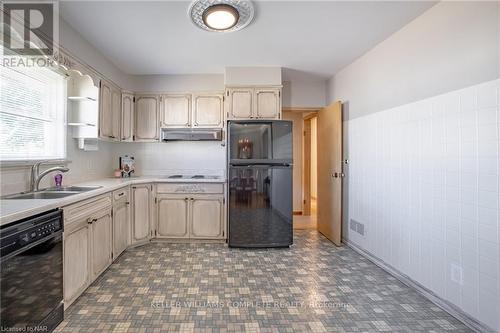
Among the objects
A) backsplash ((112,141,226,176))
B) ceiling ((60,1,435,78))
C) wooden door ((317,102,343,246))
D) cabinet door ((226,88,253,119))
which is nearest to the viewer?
ceiling ((60,1,435,78))

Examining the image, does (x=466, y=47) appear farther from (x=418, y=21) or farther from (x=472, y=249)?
(x=472, y=249)

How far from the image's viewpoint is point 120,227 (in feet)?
10.2

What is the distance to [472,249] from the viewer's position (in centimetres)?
195

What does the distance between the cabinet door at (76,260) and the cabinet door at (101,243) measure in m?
0.11

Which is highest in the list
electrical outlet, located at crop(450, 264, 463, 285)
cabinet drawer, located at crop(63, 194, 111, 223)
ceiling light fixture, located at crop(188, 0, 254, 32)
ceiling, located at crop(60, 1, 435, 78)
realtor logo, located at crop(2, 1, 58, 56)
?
ceiling, located at crop(60, 1, 435, 78)

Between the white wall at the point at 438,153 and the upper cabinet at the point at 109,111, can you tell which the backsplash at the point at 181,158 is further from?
the white wall at the point at 438,153

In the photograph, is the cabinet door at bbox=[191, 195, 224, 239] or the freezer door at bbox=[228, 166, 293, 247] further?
the cabinet door at bbox=[191, 195, 224, 239]

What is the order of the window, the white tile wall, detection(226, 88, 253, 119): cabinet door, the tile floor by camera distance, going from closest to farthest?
the white tile wall < the tile floor < the window < detection(226, 88, 253, 119): cabinet door

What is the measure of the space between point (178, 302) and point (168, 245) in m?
1.52

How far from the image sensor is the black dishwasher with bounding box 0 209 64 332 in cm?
143

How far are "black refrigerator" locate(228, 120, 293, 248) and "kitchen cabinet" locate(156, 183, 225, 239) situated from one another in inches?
9.6

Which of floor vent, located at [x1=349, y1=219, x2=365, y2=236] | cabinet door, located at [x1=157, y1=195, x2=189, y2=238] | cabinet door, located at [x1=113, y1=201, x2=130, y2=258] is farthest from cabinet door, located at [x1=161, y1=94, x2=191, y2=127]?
floor vent, located at [x1=349, y1=219, x2=365, y2=236]

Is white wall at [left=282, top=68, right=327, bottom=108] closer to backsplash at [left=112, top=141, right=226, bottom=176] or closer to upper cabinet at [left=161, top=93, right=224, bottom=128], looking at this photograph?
upper cabinet at [left=161, top=93, right=224, bottom=128]

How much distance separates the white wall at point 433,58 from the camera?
6.12ft
